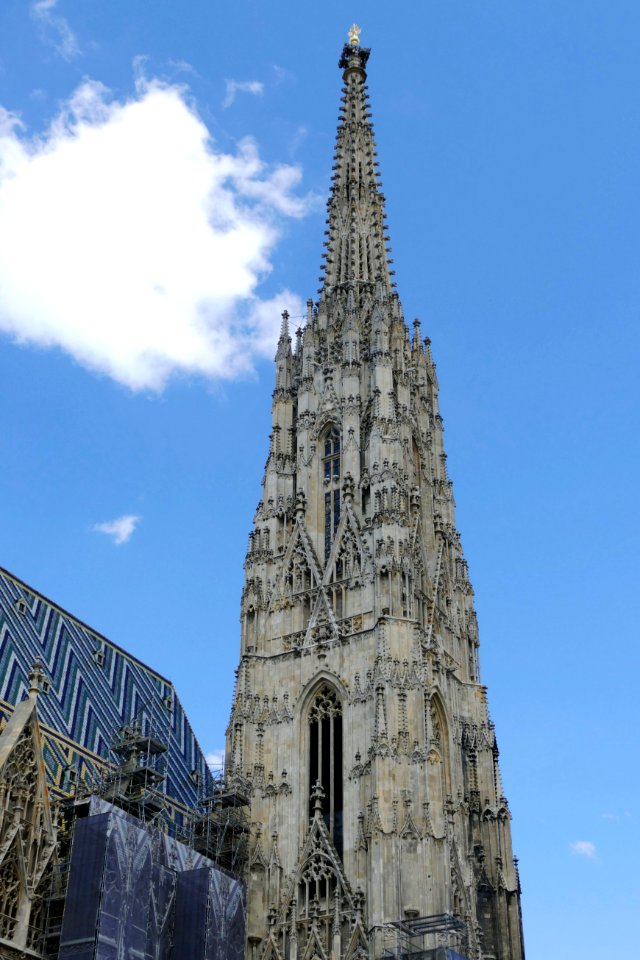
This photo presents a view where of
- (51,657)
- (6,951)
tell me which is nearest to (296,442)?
(51,657)

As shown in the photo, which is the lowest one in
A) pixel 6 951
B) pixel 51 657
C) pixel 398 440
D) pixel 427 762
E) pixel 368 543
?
pixel 6 951

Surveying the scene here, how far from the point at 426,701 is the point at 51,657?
1369 centimetres

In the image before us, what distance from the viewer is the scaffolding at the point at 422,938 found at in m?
33.3

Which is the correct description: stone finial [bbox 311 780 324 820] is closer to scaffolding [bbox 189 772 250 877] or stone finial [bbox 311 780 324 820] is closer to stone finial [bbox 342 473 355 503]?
scaffolding [bbox 189 772 250 877]

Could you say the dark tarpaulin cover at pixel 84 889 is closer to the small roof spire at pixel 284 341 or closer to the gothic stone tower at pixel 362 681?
the gothic stone tower at pixel 362 681

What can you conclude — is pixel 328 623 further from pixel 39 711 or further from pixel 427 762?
pixel 39 711

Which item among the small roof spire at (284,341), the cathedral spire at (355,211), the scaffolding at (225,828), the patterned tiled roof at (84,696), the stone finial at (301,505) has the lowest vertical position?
the scaffolding at (225,828)

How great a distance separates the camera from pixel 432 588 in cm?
4438

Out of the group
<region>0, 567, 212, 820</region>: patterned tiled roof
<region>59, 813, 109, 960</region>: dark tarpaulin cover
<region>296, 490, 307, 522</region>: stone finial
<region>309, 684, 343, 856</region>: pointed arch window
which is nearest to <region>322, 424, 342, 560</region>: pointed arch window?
<region>296, 490, 307, 522</region>: stone finial

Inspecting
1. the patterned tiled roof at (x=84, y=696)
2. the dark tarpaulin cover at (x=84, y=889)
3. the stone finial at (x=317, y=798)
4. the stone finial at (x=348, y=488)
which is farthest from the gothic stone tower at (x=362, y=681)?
the dark tarpaulin cover at (x=84, y=889)

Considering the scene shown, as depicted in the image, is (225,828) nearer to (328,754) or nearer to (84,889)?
(328,754)

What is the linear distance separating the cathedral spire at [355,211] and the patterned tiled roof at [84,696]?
18108 millimetres

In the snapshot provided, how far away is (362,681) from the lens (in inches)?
1544

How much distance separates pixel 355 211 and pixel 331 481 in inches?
629
